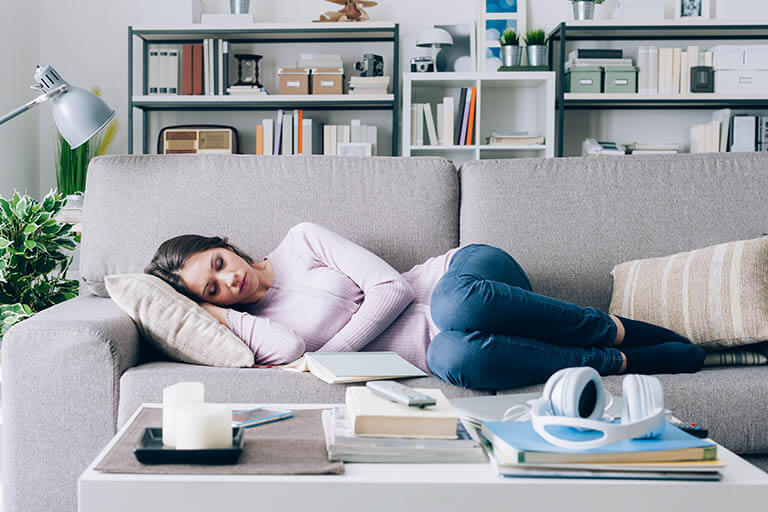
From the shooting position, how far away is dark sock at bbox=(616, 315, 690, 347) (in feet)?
5.45

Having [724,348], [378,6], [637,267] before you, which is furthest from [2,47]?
[724,348]

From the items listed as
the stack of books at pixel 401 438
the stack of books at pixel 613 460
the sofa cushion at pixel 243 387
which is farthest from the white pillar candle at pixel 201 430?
the sofa cushion at pixel 243 387

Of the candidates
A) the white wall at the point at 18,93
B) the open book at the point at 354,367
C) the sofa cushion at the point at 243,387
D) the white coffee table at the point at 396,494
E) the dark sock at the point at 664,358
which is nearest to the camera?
the white coffee table at the point at 396,494

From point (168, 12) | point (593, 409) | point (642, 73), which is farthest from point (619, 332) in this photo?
point (168, 12)

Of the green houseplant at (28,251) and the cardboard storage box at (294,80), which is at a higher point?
the cardboard storage box at (294,80)

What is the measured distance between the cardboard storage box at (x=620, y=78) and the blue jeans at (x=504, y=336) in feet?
8.51

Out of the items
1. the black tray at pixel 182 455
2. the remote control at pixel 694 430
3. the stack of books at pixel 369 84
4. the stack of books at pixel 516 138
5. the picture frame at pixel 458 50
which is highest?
the picture frame at pixel 458 50

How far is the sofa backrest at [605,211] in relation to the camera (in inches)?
75.9

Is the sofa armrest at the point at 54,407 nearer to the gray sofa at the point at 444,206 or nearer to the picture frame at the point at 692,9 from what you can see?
the gray sofa at the point at 444,206

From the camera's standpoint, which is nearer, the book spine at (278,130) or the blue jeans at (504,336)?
the blue jeans at (504,336)

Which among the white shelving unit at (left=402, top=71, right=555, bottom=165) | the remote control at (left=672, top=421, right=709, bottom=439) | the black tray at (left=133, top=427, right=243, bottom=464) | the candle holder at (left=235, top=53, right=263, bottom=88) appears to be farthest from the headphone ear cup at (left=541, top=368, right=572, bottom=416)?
the candle holder at (left=235, top=53, right=263, bottom=88)

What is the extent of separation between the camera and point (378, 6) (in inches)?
164

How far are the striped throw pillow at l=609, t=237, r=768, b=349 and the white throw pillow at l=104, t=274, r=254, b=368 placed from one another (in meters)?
0.94

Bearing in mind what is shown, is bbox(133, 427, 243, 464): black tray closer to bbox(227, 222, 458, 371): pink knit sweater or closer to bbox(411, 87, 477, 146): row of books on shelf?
bbox(227, 222, 458, 371): pink knit sweater
